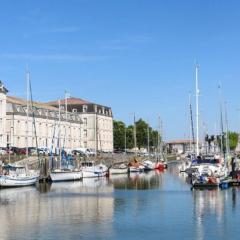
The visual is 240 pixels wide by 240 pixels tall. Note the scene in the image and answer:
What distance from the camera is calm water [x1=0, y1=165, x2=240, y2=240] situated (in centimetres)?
3903

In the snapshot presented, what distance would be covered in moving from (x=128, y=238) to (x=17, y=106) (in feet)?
314

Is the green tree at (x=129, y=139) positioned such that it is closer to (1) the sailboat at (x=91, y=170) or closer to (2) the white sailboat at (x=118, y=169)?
(2) the white sailboat at (x=118, y=169)

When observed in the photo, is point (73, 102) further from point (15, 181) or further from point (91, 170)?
point (15, 181)

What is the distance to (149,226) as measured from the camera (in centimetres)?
4216

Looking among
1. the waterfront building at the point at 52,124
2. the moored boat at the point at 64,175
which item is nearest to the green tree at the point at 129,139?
the waterfront building at the point at 52,124

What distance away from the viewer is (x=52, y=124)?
145 metres

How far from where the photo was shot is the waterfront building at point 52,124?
119713mm

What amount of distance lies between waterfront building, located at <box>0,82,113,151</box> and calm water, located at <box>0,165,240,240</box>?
31899 mm

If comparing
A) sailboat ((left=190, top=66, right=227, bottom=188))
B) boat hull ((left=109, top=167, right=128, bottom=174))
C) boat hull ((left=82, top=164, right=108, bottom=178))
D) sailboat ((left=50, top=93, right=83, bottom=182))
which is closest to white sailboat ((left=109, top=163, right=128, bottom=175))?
boat hull ((left=109, top=167, right=128, bottom=174))

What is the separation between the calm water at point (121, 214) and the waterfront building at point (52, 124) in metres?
31.9

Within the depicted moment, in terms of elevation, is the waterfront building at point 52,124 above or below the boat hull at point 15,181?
above

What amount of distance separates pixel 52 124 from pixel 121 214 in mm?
97932

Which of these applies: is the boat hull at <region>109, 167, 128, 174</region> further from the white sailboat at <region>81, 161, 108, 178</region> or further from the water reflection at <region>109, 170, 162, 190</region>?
the water reflection at <region>109, 170, 162, 190</region>

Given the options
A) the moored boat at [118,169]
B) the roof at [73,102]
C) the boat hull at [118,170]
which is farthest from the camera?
the roof at [73,102]
